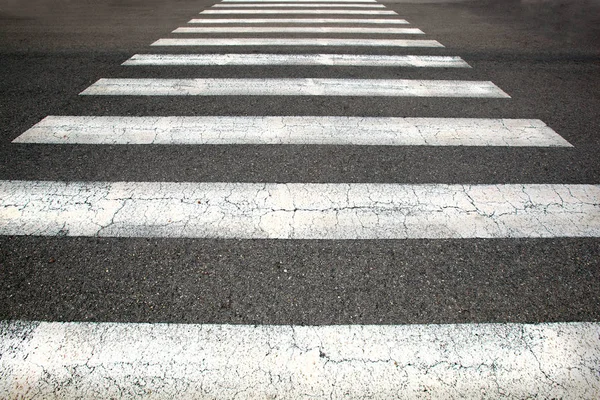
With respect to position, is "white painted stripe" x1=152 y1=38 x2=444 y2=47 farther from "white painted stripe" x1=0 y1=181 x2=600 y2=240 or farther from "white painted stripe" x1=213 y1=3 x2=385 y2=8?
"white painted stripe" x1=0 y1=181 x2=600 y2=240

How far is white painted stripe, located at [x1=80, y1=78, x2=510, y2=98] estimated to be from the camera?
508cm

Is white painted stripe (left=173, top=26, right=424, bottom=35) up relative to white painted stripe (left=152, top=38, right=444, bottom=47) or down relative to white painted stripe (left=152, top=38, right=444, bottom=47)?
up

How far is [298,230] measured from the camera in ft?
9.50

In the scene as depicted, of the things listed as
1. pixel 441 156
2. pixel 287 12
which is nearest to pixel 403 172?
pixel 441 156

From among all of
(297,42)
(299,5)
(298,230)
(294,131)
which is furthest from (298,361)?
(299,5)

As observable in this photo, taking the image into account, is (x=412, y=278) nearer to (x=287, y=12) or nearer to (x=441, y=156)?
(x=441, y=156)

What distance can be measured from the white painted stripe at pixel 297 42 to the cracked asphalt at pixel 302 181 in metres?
0.40

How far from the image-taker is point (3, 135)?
4.04 m

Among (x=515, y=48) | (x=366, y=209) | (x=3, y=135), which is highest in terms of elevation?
(x=515, y=48)

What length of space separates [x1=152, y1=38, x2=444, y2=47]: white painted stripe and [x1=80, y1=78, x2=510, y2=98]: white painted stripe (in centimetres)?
200

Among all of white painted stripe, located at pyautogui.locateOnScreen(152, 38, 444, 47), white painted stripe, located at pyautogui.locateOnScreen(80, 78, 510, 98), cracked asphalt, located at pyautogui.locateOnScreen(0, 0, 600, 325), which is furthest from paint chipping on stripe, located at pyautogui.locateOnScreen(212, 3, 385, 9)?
white painted stripe, located at pyautogui.locateOnScreen(80, 78, 510, 98)

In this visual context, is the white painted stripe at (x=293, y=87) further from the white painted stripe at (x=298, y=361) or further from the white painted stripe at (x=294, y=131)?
the white painted stripe at (x=298, y=361)

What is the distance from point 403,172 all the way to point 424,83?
97.0 inches

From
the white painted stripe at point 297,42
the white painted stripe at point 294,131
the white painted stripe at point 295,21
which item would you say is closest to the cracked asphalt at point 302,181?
the white painted stripe at point 294,131
